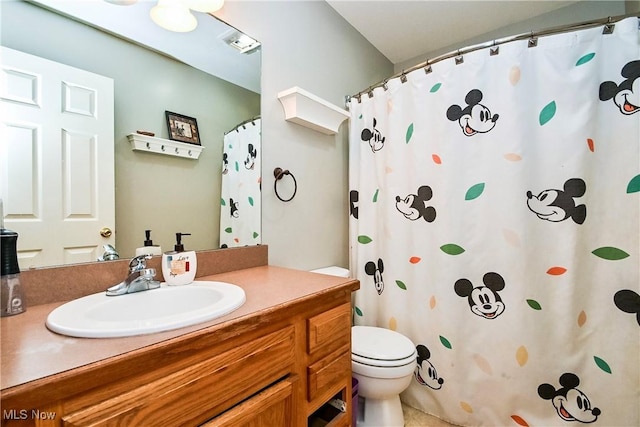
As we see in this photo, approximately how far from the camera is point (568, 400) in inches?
50.8

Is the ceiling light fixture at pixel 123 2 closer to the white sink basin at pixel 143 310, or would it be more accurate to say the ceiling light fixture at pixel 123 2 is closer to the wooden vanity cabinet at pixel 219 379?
the white sink basin at pixel 143 310

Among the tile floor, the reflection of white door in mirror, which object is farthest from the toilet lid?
the reflection of white door in mirror

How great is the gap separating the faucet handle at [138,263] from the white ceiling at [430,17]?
184 centimetres

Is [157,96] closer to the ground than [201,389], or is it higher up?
higher up

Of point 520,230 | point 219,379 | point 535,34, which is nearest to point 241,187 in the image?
point 219,379

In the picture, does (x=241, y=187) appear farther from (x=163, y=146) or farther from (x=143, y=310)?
(x=143, y=310)

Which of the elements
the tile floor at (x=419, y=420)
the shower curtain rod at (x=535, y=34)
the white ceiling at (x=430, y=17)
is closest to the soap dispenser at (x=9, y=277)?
the tile floor at (x=419, y=420)

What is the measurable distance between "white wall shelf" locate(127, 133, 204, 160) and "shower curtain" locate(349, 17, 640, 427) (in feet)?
3.60

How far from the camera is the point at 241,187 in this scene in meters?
1.37

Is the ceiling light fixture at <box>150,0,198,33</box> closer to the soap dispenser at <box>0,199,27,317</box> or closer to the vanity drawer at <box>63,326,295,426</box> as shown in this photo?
the soap dispenser at <box>0,199,27,317</box>

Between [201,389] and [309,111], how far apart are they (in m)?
1.33

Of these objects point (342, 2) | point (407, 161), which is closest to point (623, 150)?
point (407, 161)

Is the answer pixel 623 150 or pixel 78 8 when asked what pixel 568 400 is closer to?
pixel 623 150

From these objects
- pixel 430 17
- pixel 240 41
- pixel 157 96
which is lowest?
pixel 157 96
